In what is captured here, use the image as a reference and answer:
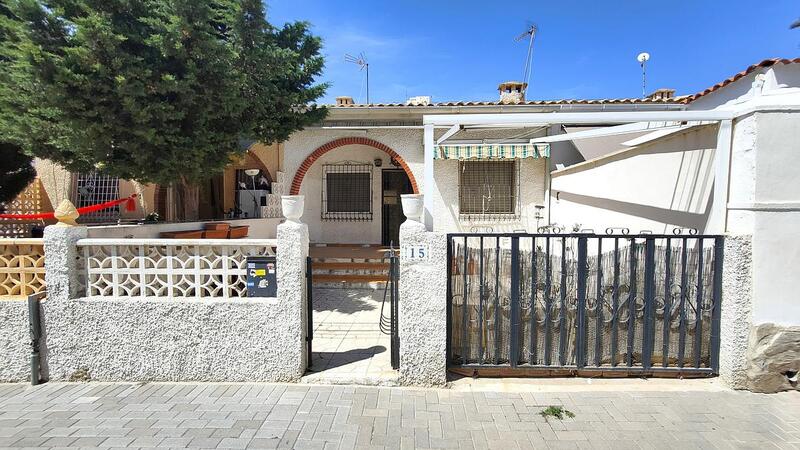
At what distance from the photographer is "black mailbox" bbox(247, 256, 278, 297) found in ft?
14.6

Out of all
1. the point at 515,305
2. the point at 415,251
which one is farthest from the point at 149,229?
the point at 515,305

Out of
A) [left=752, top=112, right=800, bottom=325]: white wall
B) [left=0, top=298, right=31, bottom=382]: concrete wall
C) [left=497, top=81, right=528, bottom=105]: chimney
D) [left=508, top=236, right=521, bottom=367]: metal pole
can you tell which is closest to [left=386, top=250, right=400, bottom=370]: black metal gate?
[left=508, top=236, right=521, bottom=367]: metal pole

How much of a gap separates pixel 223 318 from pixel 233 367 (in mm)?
633

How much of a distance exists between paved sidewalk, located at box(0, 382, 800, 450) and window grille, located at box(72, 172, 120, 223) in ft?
24.1

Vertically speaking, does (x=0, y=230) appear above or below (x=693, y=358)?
above

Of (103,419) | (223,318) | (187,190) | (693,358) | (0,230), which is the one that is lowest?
(103,419)

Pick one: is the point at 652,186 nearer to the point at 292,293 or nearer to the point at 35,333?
the point at 292,293

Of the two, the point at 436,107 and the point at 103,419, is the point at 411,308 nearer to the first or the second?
the point at 103,419

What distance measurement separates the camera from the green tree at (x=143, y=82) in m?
4.92

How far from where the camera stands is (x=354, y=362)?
16.0 feet

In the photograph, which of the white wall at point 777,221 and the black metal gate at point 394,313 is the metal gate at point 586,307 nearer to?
the white wall at point 777,221

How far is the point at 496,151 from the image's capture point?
9.28 m

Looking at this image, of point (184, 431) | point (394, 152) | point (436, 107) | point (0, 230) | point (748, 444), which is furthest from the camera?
point (394, 152)

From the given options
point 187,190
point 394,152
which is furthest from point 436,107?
point 187,190
